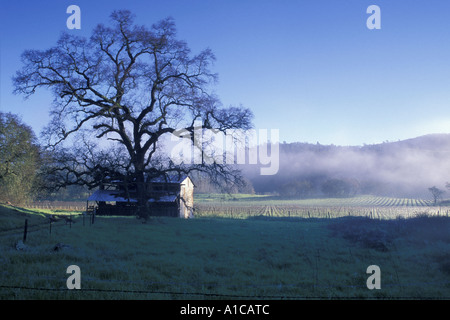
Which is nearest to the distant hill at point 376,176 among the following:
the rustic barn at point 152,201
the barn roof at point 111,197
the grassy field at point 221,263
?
the rustic barn at point 152,201

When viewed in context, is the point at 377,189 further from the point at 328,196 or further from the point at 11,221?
the point at 11,221

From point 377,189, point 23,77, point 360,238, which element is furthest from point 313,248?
point 377,189

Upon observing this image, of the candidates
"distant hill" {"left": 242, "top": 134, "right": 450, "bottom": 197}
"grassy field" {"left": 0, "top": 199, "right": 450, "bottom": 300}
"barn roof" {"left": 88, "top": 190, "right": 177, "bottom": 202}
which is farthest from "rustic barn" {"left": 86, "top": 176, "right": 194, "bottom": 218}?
"distant hill" {"left": 242, "top": 134, "right": 450, "bottom": 197}

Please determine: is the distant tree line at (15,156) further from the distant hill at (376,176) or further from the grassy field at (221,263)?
the distant hill at (376,176)

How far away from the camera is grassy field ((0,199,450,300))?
1024cm

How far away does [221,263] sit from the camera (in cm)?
1468

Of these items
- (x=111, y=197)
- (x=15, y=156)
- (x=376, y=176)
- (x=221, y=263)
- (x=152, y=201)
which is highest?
(x=15, y=156)

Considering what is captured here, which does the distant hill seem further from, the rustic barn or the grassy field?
the grassy field

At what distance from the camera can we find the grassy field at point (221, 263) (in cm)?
1024

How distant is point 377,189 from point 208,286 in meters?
149

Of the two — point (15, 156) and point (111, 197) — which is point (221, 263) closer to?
point (111, 197)

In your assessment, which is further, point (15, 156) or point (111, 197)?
point (15, 156)

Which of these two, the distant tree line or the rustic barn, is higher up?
the distant tree line

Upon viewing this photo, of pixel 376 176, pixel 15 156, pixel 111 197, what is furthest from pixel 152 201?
pixel 376 176
